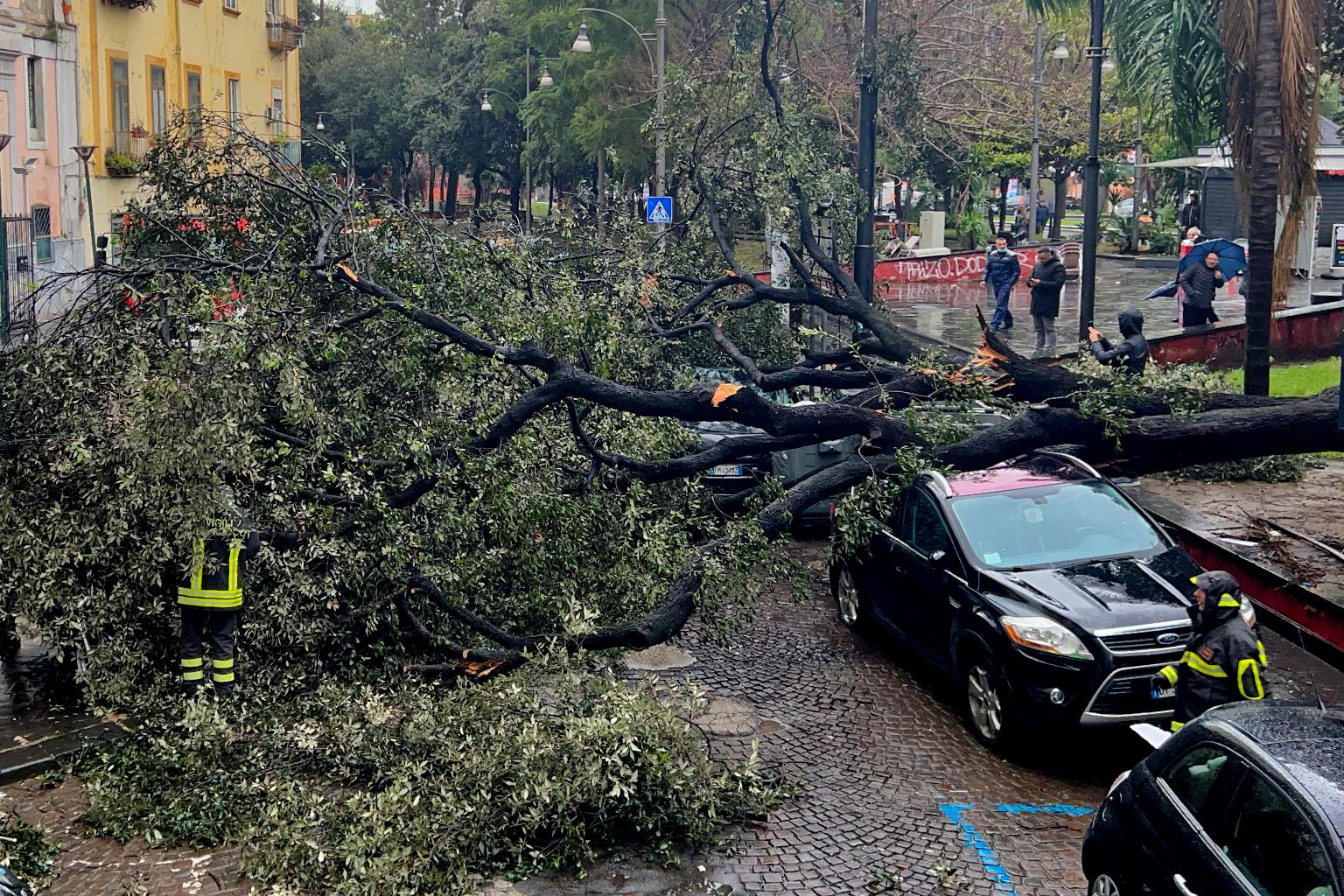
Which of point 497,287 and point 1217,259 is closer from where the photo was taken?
point 497,287

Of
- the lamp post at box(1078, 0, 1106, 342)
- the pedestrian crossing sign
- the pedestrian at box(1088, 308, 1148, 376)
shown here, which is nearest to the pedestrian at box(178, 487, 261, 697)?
the pedestrian at box(1088, 308, 1148, 376)

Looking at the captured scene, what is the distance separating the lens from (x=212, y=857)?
23.2 ft

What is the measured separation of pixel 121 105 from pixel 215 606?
2448 centimetres

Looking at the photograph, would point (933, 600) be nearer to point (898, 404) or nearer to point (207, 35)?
point (898, 404)

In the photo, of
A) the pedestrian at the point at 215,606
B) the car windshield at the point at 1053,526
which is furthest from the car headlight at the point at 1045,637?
the pedestrian at the point at 215,606

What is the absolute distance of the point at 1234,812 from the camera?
523 centimetres

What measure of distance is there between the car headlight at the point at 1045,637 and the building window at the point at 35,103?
75.4 ft

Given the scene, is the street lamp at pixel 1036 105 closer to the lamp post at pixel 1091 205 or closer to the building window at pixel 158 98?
the lamp post at pixel 1091 205

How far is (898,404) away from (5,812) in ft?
22.7

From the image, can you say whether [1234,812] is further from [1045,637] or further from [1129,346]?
[1129,346]

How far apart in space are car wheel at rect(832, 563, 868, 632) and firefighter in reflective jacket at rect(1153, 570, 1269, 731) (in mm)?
3979

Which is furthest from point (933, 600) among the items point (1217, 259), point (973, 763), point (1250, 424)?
point (1217, 259)

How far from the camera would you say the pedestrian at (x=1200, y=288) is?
1989cm

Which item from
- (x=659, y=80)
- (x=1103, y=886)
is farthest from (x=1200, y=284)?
(x=1103, y=886)
